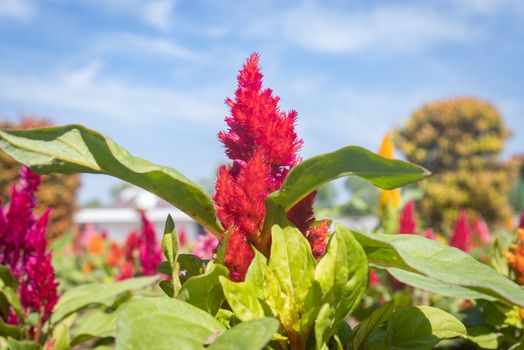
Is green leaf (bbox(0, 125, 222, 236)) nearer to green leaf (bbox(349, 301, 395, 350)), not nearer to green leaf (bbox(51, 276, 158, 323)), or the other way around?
green leaf (bbox(349, 301, 395, 350))

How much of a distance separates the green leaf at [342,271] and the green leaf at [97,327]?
1.02 meters

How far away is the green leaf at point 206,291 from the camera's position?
868mm

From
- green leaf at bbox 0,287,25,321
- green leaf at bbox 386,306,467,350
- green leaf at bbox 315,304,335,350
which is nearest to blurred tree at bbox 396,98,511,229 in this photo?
green leaf at bbox 0,287,25,321

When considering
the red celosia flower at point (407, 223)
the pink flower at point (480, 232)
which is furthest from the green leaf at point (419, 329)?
the pink flower at point (480, 232)

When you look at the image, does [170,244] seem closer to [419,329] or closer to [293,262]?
[293,262]

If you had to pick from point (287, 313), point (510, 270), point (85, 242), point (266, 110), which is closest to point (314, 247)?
point (287, 313)

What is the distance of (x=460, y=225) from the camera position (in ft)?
12.8

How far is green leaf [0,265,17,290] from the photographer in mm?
1771

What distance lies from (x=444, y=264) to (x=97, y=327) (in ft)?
4.53

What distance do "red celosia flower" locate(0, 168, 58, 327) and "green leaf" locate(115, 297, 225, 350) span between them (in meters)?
1.00

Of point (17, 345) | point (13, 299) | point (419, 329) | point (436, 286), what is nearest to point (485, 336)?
point (419, 329)

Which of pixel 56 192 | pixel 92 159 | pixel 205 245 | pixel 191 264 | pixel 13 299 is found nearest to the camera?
pixel 92 159

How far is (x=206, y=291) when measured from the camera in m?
0.90

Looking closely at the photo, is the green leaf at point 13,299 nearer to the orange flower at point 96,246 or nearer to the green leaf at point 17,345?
the green leaf at point 17,345
